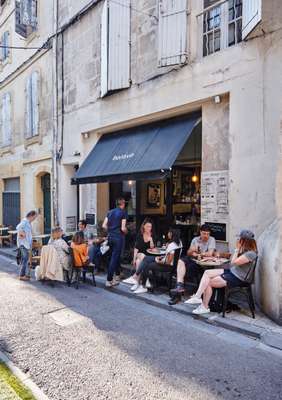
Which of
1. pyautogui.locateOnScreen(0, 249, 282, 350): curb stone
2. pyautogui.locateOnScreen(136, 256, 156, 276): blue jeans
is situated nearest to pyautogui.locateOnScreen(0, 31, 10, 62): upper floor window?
pyautogui.locateOnScreen(136, 256, 156, 276): blue jeans

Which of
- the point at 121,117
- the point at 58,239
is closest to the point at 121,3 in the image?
the point at 121,117

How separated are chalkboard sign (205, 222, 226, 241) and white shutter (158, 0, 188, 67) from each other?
3416mm

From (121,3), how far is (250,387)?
877cm

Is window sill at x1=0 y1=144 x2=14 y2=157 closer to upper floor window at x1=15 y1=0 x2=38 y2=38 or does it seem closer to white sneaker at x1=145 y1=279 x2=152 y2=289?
upper floor window at x1=15 y1=0 x2=38 y2=38

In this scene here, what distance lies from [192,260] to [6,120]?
42.6ft

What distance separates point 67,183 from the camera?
436 inches

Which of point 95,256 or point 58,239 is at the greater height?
point 58,239

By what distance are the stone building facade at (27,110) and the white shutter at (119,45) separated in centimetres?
377

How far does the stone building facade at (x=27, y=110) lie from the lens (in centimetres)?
1198

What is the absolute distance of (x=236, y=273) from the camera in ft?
16.7

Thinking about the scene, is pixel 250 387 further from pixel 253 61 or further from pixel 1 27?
pixel 1 27

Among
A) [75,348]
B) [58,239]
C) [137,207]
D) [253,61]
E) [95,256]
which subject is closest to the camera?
[75,348]

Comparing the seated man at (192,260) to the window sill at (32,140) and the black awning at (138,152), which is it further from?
the window sill at (32,140)

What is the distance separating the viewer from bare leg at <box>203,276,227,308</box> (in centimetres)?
510
